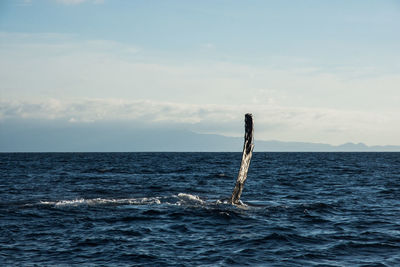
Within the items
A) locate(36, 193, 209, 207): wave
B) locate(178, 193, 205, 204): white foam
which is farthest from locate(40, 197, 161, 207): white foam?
locate(178, 193, 205, 204): white foam

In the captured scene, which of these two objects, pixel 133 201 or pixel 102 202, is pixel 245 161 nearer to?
pixel 133 201

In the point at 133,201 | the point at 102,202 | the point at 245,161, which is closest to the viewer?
the point at 245,161

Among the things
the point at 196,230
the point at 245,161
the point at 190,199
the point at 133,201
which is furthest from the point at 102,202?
the point at 196,230

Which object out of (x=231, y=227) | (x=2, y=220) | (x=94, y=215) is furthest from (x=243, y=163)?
(x=2, y=220)

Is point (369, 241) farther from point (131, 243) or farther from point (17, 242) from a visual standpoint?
point (17, 242)

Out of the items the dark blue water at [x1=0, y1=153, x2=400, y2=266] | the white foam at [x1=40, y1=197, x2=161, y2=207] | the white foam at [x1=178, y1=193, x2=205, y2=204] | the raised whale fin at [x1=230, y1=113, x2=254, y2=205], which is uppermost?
the raised whale fin at [x1=230, y1=113, x2=254, y2=205]

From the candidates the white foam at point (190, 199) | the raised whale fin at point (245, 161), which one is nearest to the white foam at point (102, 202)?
the white foam at point (190, 199)

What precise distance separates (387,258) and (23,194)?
80.2 feet

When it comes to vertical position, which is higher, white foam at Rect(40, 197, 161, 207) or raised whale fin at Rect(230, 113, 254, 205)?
raised whale fin at Rect(230, 113, 254, 205)

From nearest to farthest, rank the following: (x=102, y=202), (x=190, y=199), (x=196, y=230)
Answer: (x=196, y=230), (x=102, y=202), (x=190, y=199)

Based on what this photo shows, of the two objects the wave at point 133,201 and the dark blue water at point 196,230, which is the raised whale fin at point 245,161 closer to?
the dark blue water at point 196,230

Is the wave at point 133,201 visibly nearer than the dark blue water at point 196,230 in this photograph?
No

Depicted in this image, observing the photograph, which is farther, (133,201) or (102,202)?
(133,201)

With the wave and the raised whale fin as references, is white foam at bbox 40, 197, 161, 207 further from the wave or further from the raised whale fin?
the raised whale fin
